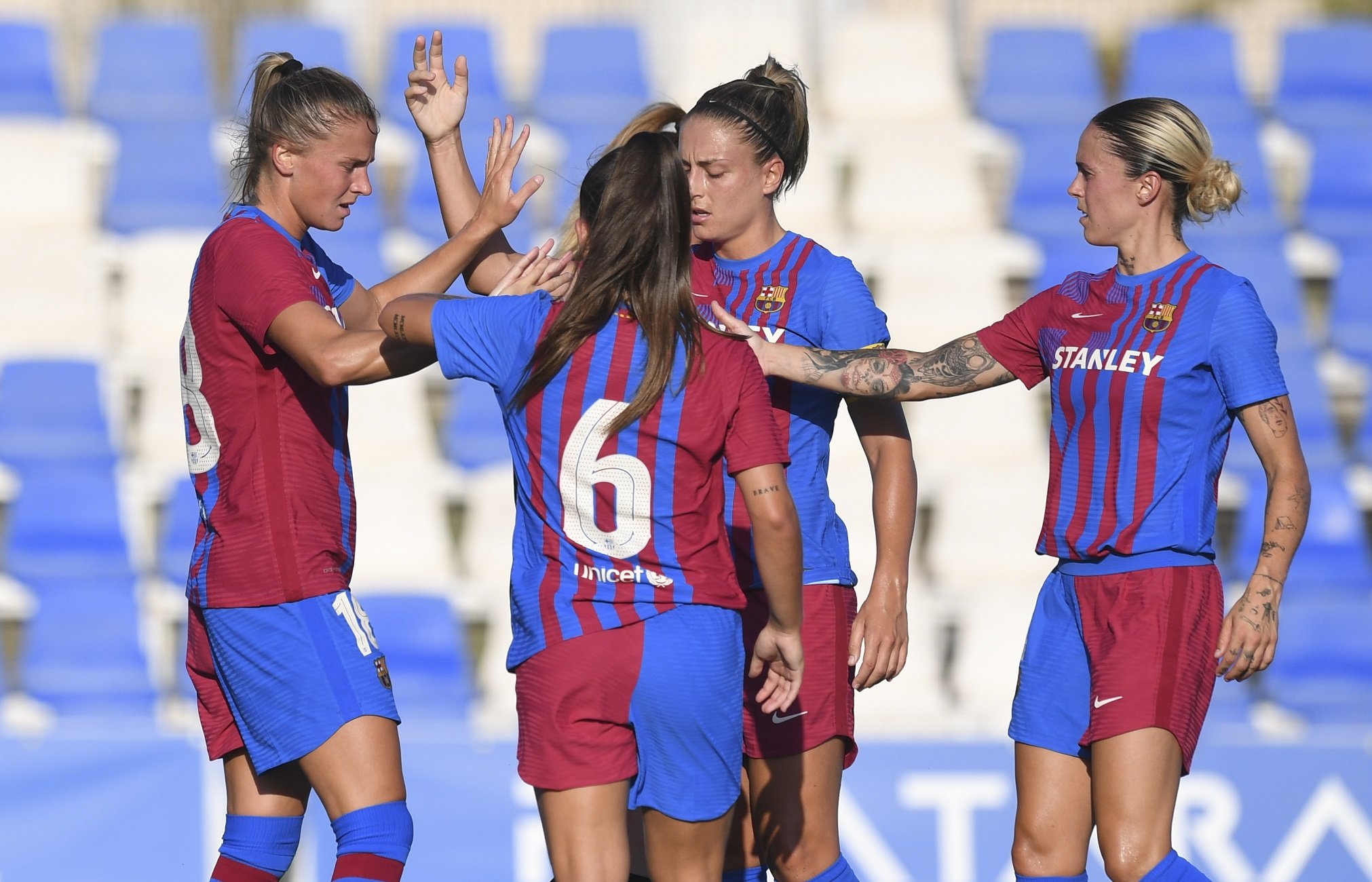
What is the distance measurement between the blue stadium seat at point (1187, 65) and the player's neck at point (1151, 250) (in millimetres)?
7223

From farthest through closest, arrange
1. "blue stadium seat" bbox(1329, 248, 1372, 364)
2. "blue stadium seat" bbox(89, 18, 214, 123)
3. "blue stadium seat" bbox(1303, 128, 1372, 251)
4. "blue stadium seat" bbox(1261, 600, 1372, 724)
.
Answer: "blue stadium seat" bbox(89, 18, 214, 123) < "blue stadium seat" bbox(1303, 128, 1372, 251) < "blue stadium seat" bbox(1329, 248, 1372, 364) < "blue stadium seat" bbox(1261, 600, 1372, 724)

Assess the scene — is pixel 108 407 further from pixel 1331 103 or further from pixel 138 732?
pixel 1331 103

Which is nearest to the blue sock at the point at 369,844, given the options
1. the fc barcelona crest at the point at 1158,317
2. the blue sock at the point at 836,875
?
the blue sock at the point at 836,875

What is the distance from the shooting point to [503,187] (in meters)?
3.74

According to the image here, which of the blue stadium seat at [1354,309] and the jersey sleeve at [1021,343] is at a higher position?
the blue stadium seat at [1354,309]

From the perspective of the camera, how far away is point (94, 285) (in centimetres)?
880

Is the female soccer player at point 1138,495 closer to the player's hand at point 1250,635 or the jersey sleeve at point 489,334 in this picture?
the player's hand at point 1250,635

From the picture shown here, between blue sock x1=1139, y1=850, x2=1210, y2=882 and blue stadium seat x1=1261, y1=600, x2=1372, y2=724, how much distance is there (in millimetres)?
4121

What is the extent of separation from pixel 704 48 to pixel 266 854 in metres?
7.91

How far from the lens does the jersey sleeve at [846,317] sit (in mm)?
3805

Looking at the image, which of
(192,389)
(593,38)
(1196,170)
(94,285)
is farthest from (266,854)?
(593,38)

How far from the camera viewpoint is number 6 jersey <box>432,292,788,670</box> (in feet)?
10.2

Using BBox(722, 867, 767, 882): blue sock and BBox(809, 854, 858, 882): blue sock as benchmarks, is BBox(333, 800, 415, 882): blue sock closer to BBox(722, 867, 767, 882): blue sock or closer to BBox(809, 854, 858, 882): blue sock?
BBox(722, 867, 767, 882): blue sock

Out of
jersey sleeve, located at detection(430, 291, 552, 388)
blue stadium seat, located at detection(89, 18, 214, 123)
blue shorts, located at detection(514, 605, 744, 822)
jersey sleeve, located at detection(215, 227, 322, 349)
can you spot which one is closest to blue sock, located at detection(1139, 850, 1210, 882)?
blue shorts, located at detection(514, 605, 744, 822)
